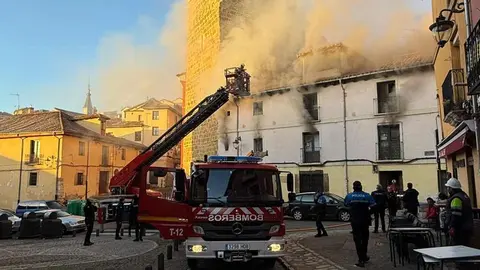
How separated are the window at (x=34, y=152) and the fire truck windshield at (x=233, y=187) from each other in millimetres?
30303

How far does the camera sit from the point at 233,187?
27.3 feet

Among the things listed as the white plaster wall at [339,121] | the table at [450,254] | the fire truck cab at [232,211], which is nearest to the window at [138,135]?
the white plaster wall at [339,121]

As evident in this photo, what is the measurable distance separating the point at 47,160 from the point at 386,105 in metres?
26.2

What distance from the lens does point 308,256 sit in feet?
32.6

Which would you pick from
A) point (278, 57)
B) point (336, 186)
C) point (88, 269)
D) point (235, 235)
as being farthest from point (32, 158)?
point (235, 235)

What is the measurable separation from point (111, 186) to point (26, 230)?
3960 millimetres

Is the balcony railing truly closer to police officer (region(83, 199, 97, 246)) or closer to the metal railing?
the metal railing

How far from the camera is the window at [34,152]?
34250 mm

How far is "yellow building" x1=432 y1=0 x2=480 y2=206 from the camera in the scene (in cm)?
707

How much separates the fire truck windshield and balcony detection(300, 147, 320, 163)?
19.6 m

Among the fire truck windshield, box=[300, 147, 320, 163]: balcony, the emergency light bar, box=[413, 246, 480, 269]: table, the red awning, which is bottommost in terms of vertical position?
box=[413, 246, 480, 269]: table

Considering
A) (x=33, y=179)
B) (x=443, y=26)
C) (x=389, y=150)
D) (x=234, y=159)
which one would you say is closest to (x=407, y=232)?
(x=234, y=159)

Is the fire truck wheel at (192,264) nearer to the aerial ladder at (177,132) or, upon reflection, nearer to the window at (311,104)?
the aerial ladder at (177,132)

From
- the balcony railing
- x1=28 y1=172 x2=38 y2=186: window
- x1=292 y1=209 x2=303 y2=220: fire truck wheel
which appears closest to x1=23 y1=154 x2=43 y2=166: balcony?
x1=28 y1=172 x2=38 y2=186: window
